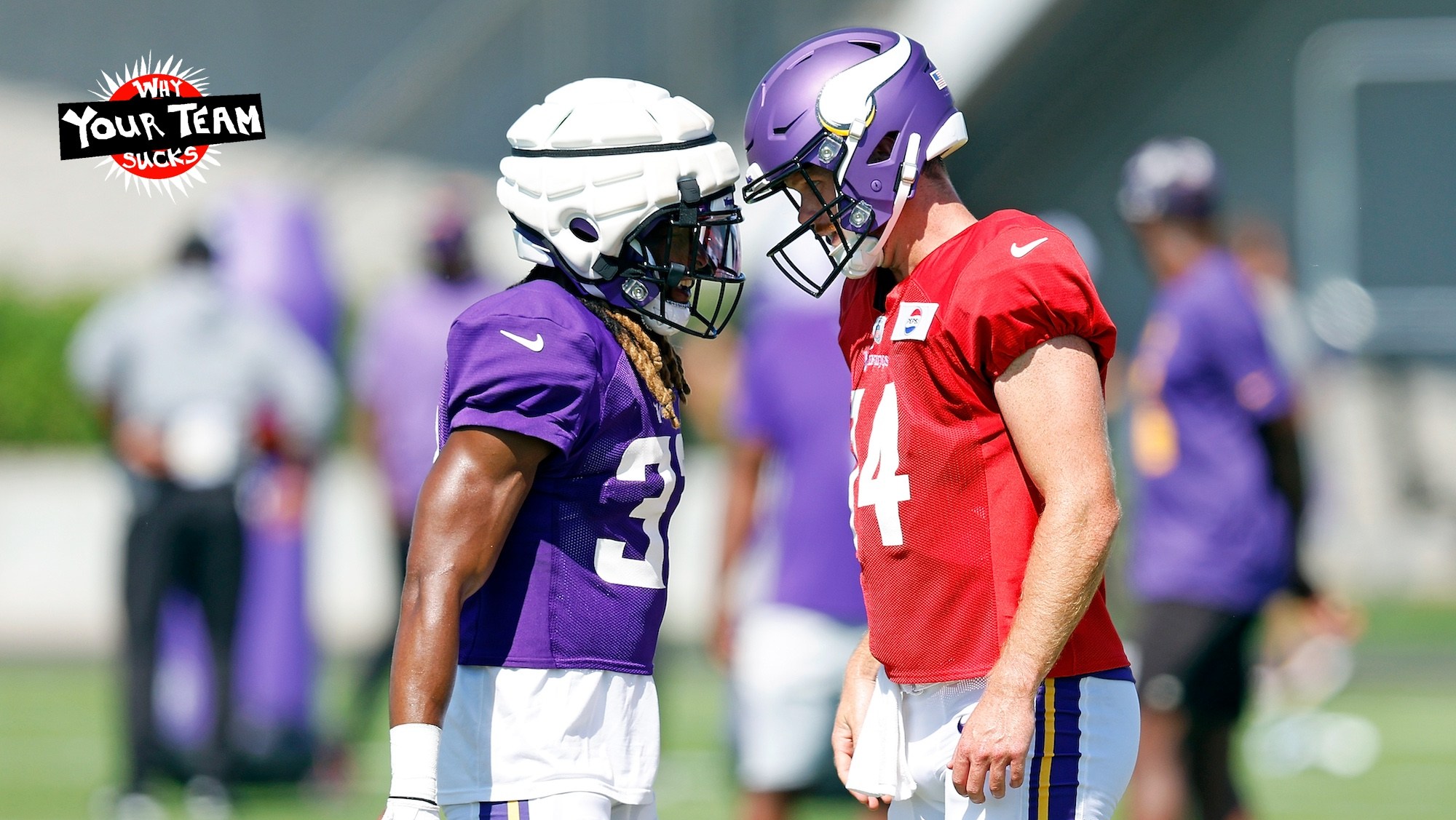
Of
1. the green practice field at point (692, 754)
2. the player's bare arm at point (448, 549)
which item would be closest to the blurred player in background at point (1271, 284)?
the green practice field at point (692, 754)

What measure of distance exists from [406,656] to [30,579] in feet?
37.9

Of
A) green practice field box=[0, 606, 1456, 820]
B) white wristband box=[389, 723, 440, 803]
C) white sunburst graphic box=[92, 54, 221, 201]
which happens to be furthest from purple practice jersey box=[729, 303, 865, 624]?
white wristband box=[389, 723, 440, 803]

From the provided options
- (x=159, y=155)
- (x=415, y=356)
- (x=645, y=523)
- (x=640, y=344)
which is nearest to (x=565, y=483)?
(x=645, y=523)

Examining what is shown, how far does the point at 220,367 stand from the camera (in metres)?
7.82

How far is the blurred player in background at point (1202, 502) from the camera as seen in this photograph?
19.3 feet

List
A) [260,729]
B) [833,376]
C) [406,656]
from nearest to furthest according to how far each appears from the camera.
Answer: [406,656] → [833,376] → [260,729]

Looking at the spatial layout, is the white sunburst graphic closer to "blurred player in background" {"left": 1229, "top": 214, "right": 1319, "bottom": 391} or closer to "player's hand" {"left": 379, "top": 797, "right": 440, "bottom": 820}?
"player's hand" {"left": 379, "top": 797, "right": 440, "bottom": 820}

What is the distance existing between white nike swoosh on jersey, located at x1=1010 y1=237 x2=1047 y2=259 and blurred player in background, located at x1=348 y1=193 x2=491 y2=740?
16.9ft

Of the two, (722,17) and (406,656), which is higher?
(722,17)

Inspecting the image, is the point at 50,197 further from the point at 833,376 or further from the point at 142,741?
the point at 833,376

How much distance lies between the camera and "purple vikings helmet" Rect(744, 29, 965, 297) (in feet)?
10.7

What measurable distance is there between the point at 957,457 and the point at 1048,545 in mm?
242

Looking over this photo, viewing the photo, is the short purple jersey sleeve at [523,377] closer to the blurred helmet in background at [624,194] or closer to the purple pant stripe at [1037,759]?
the blurred helmet in background at [624,194]

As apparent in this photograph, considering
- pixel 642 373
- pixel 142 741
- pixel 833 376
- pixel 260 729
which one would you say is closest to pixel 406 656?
pixel 642 373
